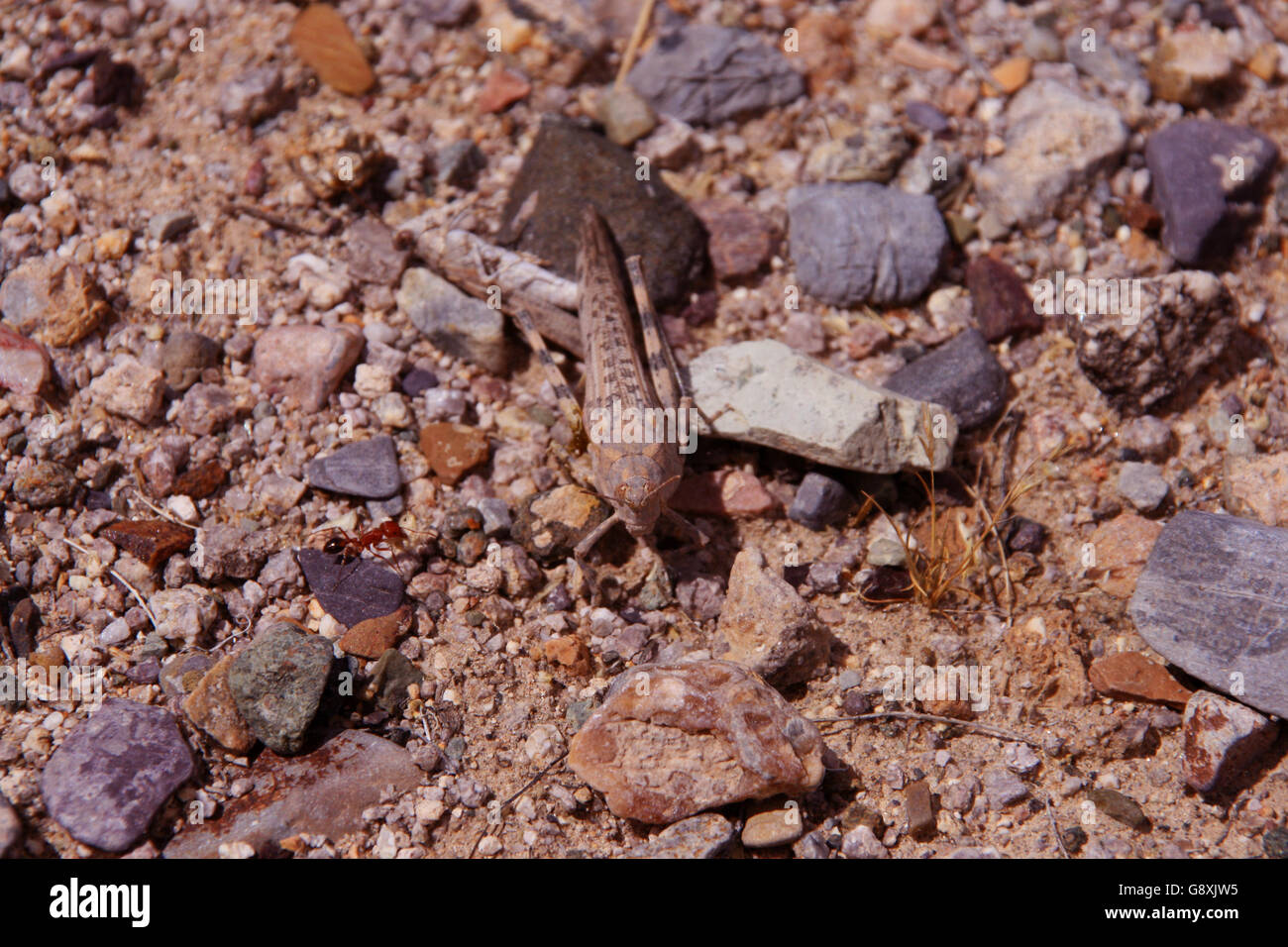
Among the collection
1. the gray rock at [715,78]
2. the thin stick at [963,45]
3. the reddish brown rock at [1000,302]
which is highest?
the thin stick at [963,45]

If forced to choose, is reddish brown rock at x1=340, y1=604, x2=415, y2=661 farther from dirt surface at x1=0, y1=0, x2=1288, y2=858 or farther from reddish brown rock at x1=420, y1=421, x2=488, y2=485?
reddish brown rock at x1=420, y1=421, x2=488, y2=485

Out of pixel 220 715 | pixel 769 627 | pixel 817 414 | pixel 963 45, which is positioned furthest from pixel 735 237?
pixel 220 715

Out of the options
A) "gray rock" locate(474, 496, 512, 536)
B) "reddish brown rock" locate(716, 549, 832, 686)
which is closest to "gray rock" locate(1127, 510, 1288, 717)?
"reddish brown rock" locate(716, 549, 832, 686)

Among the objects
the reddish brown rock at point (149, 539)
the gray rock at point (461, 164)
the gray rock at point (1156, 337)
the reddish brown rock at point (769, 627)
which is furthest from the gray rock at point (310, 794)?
the gray rock at point (1156, 337)

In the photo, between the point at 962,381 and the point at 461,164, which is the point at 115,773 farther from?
the point at 962,381

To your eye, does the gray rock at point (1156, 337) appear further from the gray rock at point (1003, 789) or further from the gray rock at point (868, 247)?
the gray rock at point (1003, 789)

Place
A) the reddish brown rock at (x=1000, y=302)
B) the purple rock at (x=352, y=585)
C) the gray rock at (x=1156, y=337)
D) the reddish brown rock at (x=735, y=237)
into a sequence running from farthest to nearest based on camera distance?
the reddish brown rock at (x=735, y=237) → the reddish brown rock at (x=1000, y=302) → the gray rock at (x=1156, y=337) → the purple rock at (x=352, y=585)
